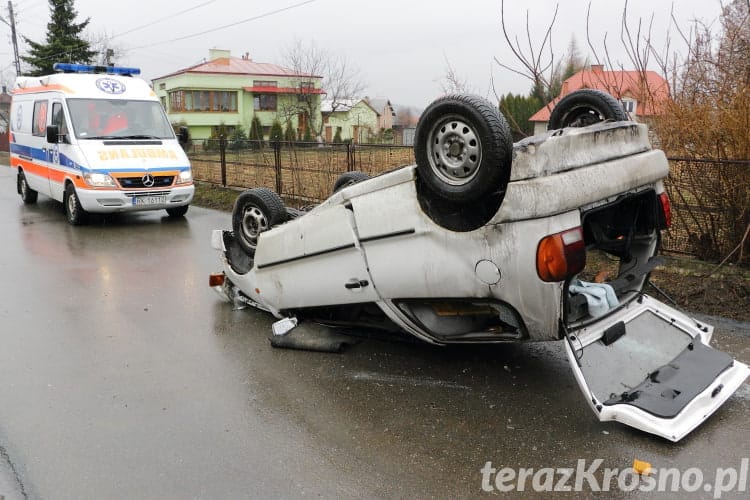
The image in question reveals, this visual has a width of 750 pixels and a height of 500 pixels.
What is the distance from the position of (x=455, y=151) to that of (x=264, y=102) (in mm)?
55608

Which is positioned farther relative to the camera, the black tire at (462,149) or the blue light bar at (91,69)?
the blue light bar at (91,69)

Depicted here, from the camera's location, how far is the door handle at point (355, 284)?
4314 millimetres

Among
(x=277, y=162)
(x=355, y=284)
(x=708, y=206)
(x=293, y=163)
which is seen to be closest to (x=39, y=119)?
(x=277, y=162)

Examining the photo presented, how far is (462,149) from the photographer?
3.64 metres

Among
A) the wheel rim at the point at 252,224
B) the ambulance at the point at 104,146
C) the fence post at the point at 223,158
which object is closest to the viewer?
the wheel rim at the point at 252,224

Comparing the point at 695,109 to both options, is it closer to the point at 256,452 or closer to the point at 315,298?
the point at 315,298

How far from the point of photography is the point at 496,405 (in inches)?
159

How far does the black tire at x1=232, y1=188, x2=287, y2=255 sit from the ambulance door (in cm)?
647

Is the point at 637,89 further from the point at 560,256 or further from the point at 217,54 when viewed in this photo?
the point at 217,54

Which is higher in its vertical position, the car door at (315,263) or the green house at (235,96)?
the green house at (235,96)

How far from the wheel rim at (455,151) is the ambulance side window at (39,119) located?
1058 centimetres

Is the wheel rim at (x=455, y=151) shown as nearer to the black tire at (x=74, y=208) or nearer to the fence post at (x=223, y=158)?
the black tire at (x=74, y=208)

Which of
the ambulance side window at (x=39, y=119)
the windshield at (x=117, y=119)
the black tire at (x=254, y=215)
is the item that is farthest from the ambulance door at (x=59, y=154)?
the black tire at (x=254, y=215)

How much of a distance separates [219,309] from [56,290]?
6.81 ft
